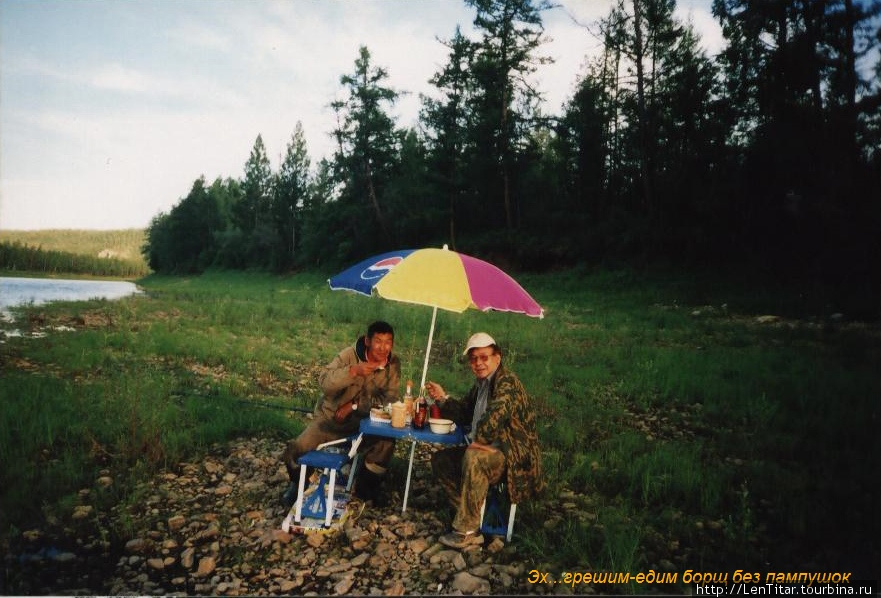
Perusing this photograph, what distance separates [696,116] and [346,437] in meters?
30.1

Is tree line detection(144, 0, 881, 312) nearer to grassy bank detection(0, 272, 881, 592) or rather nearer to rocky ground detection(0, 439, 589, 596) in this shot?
grassy bank detection(0, 272, 881, 592)

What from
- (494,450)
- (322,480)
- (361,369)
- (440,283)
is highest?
(440,283)

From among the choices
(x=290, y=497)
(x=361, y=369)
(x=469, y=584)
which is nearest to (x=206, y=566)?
(x=290, y=497)

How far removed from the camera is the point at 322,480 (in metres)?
4.90

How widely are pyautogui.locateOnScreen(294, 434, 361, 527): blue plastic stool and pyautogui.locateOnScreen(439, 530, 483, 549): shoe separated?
1.20m

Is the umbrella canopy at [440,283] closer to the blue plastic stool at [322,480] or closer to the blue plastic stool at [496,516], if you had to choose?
the blue plastic stool at [322,480]

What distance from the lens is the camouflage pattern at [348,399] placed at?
198 inches

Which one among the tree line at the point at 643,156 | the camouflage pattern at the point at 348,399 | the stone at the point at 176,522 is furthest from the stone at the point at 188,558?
the tree line at the point at 643,156

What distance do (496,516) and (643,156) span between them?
26.7 meters

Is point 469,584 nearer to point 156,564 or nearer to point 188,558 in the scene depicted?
point 188,558

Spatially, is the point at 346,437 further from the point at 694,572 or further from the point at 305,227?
the point at 305,227

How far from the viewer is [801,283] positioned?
19438 millimetres

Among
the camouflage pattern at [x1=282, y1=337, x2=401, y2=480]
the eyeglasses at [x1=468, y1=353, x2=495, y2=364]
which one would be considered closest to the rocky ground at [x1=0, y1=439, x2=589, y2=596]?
the camouflage pattern at [x1=282, y1=337, x2=401, y2=480]

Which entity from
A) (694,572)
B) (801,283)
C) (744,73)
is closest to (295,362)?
(694,572)
